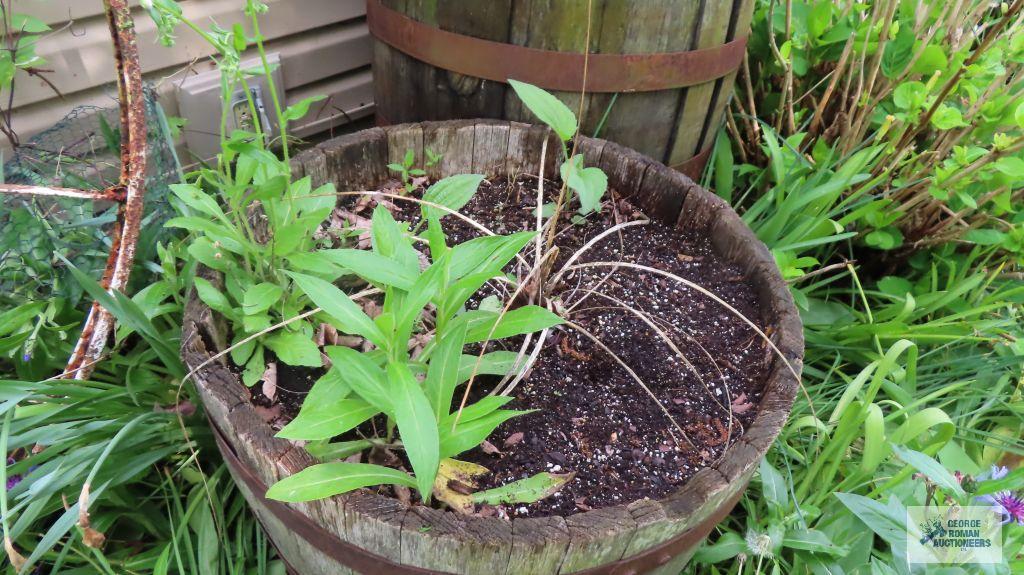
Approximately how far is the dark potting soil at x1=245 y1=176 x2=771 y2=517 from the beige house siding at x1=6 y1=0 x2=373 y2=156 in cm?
89

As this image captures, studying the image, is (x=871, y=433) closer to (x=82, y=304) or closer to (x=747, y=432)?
(x=747, y=432)

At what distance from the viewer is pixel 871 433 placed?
1227mm

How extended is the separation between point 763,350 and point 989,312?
1.16 meters

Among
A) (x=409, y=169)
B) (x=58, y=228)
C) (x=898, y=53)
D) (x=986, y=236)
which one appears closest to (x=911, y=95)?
(x=898, y=53)

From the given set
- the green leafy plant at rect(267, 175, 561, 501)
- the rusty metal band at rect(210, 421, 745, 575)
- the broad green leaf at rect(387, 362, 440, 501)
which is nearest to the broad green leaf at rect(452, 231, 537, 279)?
the green leafy plant at rect(267, 175, 561, 501)

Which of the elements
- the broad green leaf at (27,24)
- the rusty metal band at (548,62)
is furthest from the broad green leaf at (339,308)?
the broad green leaf at (27,24)

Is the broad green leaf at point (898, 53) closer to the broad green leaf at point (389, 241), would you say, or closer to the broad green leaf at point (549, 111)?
the broad green leaf at point (549, 111)

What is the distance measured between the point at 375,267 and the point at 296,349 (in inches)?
9.2

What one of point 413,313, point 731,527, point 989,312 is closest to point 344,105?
point 413,313

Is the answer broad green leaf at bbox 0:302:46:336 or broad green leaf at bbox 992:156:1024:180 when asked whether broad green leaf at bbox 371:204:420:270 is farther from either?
broad green leaf at bbox 992:156:1024:180
